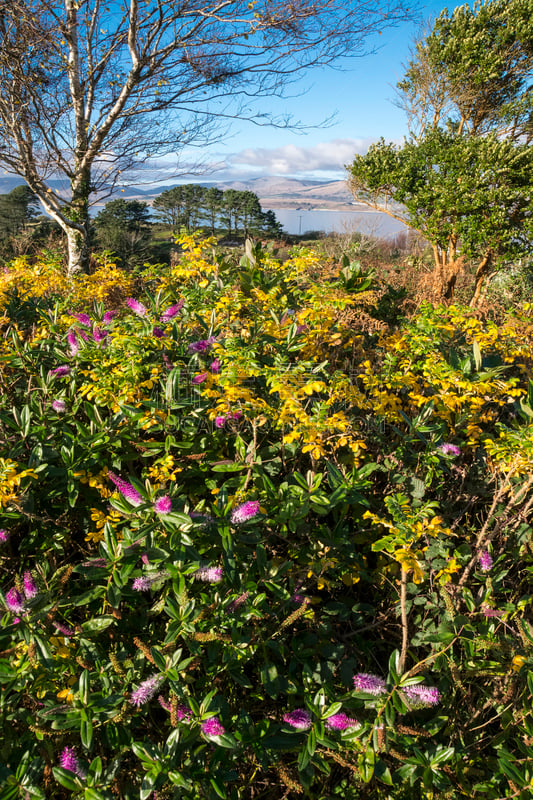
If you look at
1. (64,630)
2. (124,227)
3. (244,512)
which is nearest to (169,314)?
(244,512)

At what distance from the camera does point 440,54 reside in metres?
10.1

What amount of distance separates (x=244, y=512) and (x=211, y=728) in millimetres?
538

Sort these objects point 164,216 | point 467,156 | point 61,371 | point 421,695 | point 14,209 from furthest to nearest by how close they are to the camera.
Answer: point 164,216
point 14,209
point 467,156
point 61,371
point 421,695

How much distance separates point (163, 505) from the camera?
1181 mm

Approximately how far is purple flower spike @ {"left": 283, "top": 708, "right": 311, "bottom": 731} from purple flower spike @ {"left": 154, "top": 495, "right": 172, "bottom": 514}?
664 millimetres

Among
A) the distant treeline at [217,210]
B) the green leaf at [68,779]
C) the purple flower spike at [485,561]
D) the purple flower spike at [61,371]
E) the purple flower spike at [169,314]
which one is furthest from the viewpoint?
the distant treeline at [217,210]

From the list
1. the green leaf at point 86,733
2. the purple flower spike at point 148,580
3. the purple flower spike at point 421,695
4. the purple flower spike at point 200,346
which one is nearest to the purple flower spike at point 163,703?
the green leaf at point 86,733

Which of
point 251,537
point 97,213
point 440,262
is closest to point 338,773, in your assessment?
point 251,537

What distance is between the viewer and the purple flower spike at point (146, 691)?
1.12 m

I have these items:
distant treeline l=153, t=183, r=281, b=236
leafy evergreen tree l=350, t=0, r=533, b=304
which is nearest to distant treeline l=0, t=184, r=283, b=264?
distant treeline l=153, t=183, r=281, b=236

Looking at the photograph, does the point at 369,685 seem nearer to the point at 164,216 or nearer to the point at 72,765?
the point at 72,765

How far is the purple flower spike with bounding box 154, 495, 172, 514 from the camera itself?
3.84ft

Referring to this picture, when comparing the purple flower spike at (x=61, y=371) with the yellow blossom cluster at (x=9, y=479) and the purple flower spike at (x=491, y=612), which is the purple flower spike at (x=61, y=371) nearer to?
the yellow blossom cluster at (x=9, y=479)

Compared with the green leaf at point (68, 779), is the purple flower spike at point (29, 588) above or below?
above
